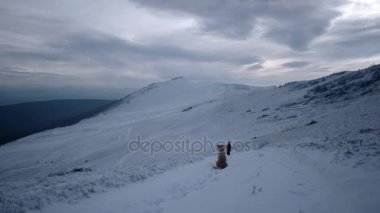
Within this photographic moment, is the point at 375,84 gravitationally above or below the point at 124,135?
above

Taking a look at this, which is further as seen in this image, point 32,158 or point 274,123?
point 32,158

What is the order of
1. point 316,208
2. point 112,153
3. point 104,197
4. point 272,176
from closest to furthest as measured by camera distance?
point 316,208
point 104,197
point 272,176
point 112,153

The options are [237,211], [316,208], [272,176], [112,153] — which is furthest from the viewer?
[112,153]

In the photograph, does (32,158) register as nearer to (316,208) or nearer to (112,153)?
(112,153)

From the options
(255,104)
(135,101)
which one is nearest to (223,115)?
(255,104)

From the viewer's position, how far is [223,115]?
43531mm

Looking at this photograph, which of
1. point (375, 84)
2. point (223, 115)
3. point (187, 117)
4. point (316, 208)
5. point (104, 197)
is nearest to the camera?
point (316, 208)

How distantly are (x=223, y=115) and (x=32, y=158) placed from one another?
102 ft

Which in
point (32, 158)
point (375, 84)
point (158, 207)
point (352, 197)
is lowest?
point (32, 158)

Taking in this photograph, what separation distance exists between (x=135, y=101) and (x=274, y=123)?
81205mm

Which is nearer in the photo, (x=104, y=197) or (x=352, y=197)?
(x=352, y=197)

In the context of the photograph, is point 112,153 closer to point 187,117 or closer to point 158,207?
point 187,117

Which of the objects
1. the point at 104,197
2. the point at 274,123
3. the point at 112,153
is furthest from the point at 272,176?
the point at 112,153

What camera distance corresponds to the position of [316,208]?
685cm
